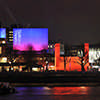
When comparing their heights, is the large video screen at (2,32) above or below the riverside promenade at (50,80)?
above

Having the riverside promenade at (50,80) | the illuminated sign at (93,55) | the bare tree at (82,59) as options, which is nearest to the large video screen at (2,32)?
the bare tree at (82,59)

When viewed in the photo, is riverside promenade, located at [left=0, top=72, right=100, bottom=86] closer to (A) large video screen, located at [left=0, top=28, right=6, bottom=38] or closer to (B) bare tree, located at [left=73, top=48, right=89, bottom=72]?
(B) bare tree, located at [left=73, top=48, right=89, bottom=72]

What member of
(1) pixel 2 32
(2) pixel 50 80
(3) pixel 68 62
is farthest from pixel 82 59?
(2) pixel 50 80

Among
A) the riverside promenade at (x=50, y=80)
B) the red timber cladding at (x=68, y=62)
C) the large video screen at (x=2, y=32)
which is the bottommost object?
the riverside promenade at (x=50, y=80)

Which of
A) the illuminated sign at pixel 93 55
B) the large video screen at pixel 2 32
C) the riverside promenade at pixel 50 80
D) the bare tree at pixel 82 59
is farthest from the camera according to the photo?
the illuminated sign at pixel 93 55

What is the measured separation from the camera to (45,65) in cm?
4278

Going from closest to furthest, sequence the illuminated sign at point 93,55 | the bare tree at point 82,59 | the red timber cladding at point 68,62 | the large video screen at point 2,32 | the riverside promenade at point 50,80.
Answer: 1. the riverside promenade at point 50,80
2. the bare tree at point 82,59
3. the red timber cladding at point 68,62
4. the large video screen at point 2,32
5. the illuminated sign at point 93,55

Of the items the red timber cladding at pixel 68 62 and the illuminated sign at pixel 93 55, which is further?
the illuminated sign at pixel 93 55

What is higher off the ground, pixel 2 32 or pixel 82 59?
pixel 2 32

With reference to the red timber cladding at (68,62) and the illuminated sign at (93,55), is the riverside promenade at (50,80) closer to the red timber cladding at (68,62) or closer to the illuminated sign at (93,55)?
the red timber cladding at (68,62)

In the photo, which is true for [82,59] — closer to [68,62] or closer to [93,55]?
[68,62]

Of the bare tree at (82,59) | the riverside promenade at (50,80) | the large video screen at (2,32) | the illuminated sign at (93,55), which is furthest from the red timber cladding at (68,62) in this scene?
the riverside promenade at (50,80)

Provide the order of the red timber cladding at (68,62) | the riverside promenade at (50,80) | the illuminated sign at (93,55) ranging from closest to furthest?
the riverside promenade at (50,80) → the red timber cladding at (68,62) → the illuminated sign at (93,55)

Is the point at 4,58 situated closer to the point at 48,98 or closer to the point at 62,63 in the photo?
the point at 62,63
